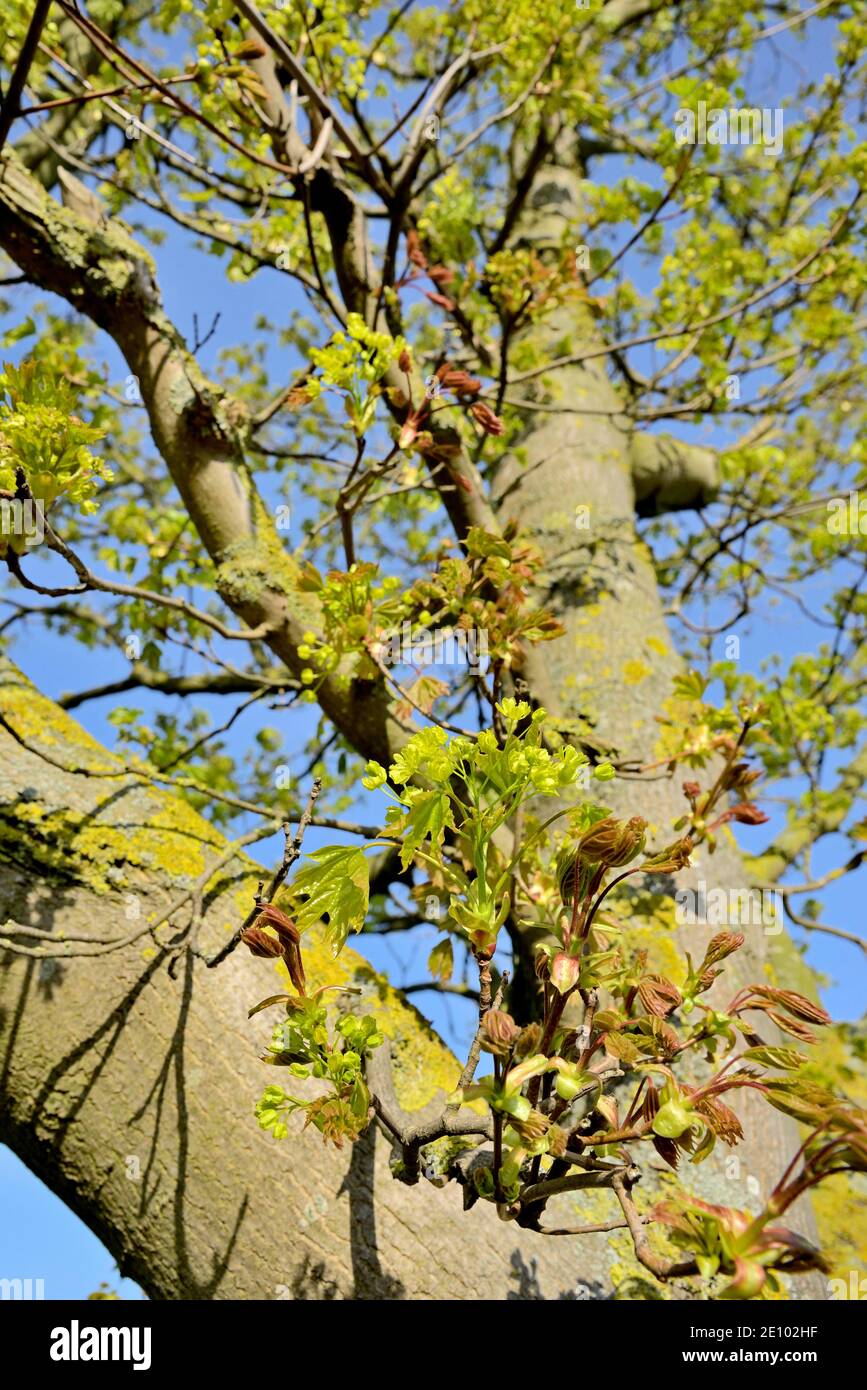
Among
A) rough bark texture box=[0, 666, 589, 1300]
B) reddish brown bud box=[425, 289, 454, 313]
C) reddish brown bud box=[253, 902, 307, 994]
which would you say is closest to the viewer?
reddish brown bud box=[253, 902, 307, 994]

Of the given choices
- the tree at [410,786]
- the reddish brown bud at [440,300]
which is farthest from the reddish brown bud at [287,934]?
the reddish brown bud at [440,300]

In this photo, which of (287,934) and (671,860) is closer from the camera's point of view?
(287,934)

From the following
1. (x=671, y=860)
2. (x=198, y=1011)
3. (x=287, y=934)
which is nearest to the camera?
(x=287, y=934)

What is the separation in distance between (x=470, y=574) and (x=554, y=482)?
5.70 ft

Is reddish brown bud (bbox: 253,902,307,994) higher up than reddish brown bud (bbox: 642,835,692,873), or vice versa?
reddish brown bud (bbox: 642,835,692,873)

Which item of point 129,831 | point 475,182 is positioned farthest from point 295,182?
point 475,182

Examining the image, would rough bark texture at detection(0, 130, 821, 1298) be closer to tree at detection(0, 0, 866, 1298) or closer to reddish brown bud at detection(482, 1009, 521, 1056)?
tree at detection(0, 0, 866, 1298)

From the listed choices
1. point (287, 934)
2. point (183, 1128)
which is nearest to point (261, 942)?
point (287, 934)

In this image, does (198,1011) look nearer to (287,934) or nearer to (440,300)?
(287,934)

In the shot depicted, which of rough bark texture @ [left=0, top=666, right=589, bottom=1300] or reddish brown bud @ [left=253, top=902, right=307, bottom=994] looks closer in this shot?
reddish brown bud @ [left=253, top=902, right=307, bottom=994]

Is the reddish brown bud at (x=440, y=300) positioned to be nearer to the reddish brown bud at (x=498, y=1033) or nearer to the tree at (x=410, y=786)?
the tree at (x=410, y=786)

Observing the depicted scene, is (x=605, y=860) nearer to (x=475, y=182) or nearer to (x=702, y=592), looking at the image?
(x=702, y=592)

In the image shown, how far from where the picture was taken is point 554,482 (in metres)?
3.42

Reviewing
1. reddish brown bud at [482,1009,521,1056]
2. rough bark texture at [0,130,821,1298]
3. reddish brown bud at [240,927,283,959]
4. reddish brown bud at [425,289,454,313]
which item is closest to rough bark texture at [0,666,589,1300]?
rough bark texture at [0,130,821,1298]
